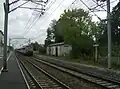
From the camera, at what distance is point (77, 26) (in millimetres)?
48250

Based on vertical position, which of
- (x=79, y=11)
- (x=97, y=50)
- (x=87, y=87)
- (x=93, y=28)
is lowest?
(x=87, y=87)

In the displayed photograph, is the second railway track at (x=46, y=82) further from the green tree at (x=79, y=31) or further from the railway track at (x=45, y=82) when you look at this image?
the green tree at (x=79, y=31)

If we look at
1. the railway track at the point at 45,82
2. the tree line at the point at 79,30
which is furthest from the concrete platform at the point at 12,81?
the tree line at the point at 79,30

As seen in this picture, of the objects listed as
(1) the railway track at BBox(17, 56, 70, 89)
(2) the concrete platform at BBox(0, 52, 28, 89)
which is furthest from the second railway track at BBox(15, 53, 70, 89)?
(2) the concrete platform at BBox(0, 52, 28, 89)

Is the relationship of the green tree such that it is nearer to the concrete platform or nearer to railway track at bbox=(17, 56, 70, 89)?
railway track at bbox=(17, 56, 70, 89)

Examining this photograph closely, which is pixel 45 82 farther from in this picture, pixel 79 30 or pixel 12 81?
pixel 79 30

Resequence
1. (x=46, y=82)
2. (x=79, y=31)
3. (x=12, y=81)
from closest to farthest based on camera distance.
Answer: (x=12, y=81) → (x=46, y=82) → (x=79, y=31)

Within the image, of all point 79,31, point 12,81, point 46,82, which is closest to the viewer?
point 12,81

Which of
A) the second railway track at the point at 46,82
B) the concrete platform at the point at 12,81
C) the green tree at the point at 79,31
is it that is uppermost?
the green tree at the point at 79,31

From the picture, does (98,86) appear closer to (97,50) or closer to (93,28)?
(97,50)

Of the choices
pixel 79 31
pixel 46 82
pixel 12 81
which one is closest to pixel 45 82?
pixel 46 82

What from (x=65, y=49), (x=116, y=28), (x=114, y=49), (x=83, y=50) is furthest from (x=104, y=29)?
(x=114, y=49)

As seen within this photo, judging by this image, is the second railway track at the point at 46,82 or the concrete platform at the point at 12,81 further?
the second railway track at the point at 46,82

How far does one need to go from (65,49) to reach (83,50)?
1938cm
